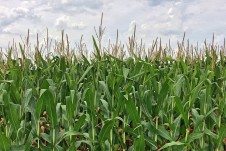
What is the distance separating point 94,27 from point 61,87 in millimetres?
1301

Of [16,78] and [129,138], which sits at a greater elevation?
[16,78]

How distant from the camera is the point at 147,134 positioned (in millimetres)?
4172

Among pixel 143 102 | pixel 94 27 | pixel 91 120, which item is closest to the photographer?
pixel 91 120

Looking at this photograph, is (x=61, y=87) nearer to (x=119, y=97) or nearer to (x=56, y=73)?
(x=56, y=73)

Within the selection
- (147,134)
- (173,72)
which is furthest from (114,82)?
(173,72)

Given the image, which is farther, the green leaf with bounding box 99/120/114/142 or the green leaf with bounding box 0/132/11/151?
the green leaf with bounding box 99/120/114/142

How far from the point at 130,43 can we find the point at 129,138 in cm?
289

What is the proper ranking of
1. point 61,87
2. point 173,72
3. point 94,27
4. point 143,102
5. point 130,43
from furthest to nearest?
point 130,43, point 173,72, point 94,27, point 61,87, point 143,102

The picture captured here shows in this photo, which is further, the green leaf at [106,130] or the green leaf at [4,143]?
the green leaf at [106,130]

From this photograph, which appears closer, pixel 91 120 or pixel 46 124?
pixel 91 120

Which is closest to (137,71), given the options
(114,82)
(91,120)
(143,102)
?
(114,82)

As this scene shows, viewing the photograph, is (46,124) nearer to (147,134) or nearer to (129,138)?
(129,138)

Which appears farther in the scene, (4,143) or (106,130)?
(106,130)


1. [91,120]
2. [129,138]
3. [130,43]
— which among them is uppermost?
[130,43]
